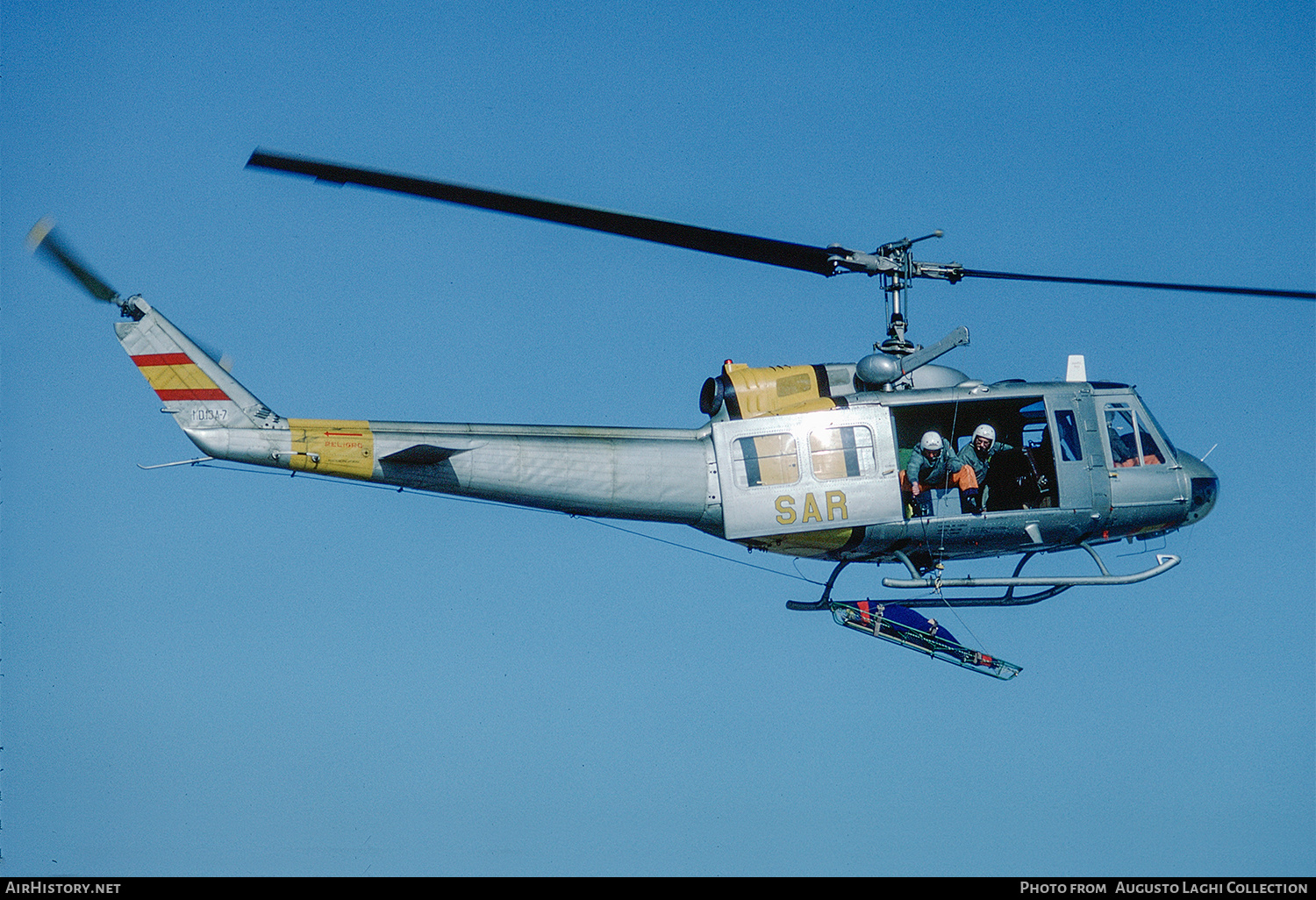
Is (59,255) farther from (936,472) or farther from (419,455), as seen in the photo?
(936,472)

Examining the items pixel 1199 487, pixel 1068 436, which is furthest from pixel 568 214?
A: pixel 1199 487

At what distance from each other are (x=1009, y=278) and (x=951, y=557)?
378 cm

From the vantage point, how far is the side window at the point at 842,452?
17.6m

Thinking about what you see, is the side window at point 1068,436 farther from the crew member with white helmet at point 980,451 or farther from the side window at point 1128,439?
the crew member with white helmet at point 980,451

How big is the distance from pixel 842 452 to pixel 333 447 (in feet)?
20.3

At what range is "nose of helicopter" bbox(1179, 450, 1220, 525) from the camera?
1914cm

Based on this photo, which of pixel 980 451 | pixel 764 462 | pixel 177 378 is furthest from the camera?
pixel 980 451

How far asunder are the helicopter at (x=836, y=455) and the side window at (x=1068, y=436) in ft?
0.08

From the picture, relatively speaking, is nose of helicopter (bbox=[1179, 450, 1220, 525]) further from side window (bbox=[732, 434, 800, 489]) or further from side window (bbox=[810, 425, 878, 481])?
side window (bbox=[732, 434, 800, 489])

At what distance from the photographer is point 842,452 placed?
17.6 meters

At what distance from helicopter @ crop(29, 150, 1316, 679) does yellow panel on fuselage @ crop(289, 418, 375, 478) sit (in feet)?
0.07

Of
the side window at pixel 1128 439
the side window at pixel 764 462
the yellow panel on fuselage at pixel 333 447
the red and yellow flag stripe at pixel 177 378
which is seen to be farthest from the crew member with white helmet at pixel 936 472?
the red and yellow flag stripe at pixel 177 378
